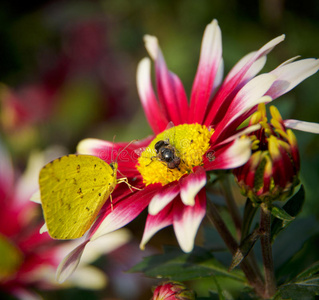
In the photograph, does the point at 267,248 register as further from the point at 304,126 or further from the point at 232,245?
the point at 304,126

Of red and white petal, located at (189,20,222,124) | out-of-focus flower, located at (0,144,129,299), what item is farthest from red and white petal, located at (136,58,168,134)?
out-of-focus flower, located at (0,144,129,299)

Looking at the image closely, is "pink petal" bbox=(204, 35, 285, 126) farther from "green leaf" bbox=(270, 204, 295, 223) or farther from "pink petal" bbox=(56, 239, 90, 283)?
"pink petal" bbox=(56, 239, 90, 283)

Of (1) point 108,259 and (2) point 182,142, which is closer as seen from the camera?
(2) point 182,142

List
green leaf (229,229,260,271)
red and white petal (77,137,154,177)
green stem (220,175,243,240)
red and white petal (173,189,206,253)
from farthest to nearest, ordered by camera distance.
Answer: red and white petal (77,137,154,177) < green stem (220,175,243,240) < green leaf (229,229,260,271) < red and white petal (173,189,206,253)

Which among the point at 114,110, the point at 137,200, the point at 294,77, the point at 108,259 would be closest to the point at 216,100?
the point at 294,77

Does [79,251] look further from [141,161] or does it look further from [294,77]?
[294,77]

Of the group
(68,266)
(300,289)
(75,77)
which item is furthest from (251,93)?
(75,77)
